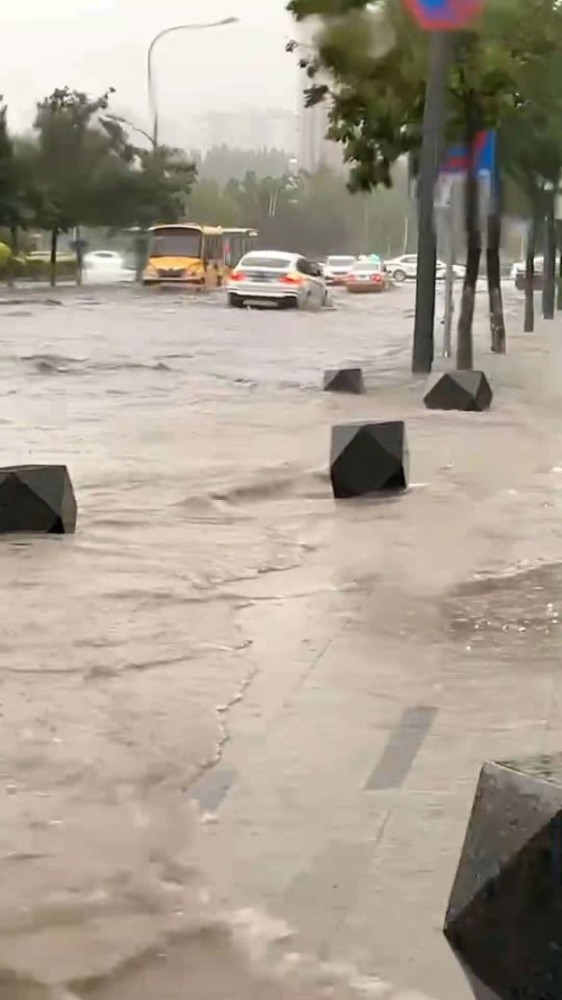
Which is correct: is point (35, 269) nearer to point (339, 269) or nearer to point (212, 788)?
point (339, 269)

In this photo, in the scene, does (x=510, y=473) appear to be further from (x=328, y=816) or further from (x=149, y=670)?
(x=328, y=816)

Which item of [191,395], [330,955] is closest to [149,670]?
[330,955]

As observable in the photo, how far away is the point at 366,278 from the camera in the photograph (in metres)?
61.9

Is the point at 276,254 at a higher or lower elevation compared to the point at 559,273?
higher

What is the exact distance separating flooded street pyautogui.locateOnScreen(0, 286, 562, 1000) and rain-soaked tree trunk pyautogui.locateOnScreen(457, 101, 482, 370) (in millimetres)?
8408

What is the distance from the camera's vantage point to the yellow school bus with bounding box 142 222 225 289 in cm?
5241

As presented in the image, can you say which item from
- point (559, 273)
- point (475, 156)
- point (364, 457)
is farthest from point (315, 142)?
point (559, 273)

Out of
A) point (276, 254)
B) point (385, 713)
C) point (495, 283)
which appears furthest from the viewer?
point (276, 254)

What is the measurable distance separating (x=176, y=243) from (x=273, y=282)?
9208mm

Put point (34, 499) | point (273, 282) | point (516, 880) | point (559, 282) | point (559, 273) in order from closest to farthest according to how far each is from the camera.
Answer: point (516, 880) → point (34, 499) → point (559, 273) → point (559, 282) → point (273, 282)

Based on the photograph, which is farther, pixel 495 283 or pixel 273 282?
pixel 273 282

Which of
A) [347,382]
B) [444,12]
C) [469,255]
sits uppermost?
[444,12]

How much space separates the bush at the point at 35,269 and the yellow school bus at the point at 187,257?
8.28 ft

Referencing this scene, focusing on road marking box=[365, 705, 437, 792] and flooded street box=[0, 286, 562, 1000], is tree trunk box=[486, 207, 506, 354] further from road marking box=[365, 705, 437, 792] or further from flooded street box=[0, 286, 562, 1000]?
road marking box=[365, 705, 437, 792]
